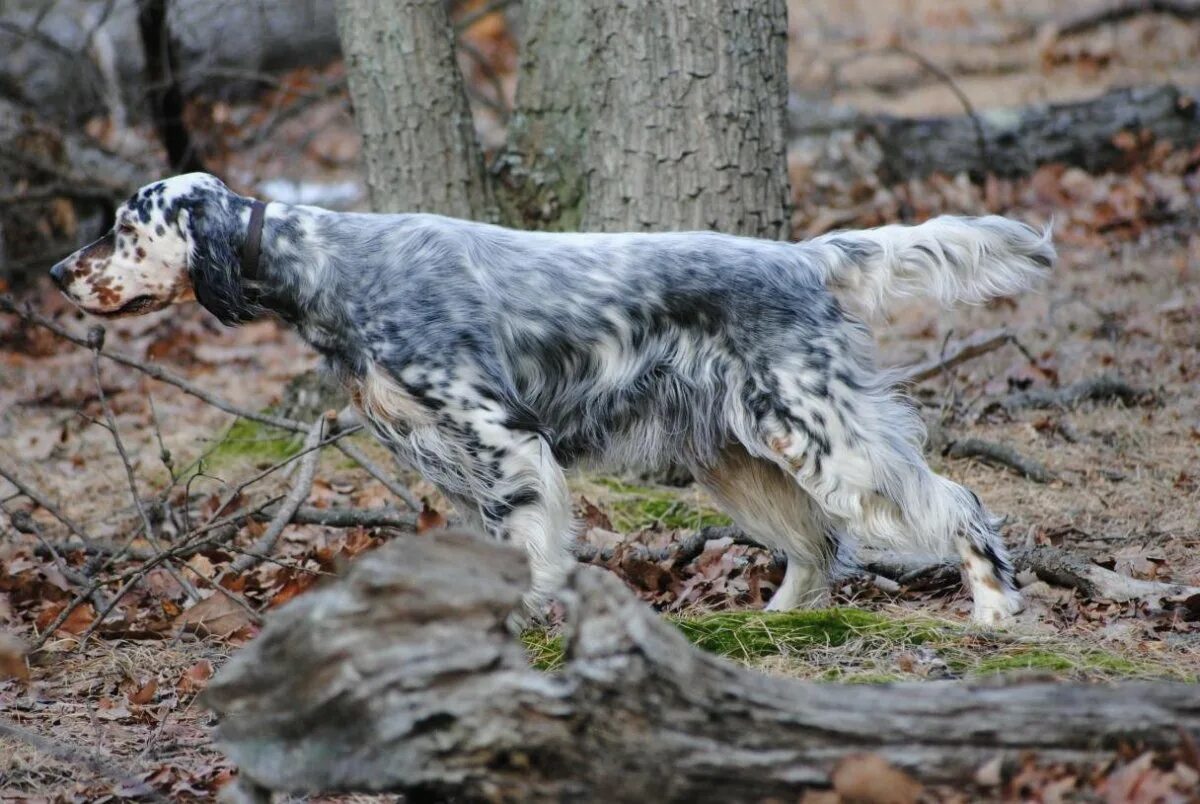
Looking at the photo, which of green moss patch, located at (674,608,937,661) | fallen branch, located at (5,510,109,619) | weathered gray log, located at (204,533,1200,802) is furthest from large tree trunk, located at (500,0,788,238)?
weathered gray log, located at (204,533,1200,802)

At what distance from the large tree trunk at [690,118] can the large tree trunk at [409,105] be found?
0.85 m

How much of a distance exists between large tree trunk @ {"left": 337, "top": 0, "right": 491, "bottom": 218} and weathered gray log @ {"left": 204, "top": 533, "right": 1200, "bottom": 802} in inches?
161

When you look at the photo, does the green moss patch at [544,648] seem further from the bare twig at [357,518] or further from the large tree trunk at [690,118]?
the large tree trunk at [690,118]

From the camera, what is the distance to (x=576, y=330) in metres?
4.93

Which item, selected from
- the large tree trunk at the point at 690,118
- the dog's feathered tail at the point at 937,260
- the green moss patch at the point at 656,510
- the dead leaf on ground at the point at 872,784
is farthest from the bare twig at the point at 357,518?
the dead leaf on ground at the point at 872,784

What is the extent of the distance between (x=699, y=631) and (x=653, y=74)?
2672mm

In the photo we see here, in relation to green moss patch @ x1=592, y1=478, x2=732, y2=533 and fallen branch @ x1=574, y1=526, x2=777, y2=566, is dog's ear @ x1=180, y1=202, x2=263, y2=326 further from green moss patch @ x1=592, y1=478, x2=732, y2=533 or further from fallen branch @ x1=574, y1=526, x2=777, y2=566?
green moss patch @ x1=592, y1=478, x2=732, y2=533

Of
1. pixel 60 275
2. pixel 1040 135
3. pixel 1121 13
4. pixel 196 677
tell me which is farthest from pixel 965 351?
pixel 1121 13

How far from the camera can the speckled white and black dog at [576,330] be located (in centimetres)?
474

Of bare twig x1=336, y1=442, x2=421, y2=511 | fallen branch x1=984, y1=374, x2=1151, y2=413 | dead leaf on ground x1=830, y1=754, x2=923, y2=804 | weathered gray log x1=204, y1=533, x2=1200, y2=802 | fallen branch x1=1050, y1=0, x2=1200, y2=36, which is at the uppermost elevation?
fallen branch x1=1050, y1=0, x2=1200, y2=36

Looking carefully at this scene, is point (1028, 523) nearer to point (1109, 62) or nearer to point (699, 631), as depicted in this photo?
point (699, 631)

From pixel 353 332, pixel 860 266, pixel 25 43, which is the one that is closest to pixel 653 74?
pixel 860 266

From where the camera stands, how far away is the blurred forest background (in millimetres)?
4441

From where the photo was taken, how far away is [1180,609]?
14.8 feet
